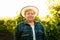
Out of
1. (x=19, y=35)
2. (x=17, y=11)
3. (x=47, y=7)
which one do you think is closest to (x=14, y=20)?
(x=17, y=11)

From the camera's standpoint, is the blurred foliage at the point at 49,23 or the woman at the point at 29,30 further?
the blurred foliage at the point at 49,23

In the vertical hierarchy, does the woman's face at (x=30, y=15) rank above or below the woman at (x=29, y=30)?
above

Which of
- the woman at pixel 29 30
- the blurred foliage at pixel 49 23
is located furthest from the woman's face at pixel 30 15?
the blurred foliage at pixel 49 23

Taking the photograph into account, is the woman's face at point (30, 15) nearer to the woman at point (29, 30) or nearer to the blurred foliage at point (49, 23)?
the woman at point (29, 30)

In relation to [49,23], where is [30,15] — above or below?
above

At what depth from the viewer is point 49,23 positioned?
4859 mm

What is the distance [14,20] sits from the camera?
4.92 metres

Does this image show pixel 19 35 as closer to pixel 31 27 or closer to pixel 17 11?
pixel 31 27

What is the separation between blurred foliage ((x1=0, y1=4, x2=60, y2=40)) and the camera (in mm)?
4773

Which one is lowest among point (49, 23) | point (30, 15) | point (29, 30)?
point (29, 30)

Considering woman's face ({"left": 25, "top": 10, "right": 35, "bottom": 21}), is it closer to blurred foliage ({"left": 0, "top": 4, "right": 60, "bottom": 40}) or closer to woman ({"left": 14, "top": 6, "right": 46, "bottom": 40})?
woman ({"left": 14, "top": 6, "right": 46, "bottom": 40})

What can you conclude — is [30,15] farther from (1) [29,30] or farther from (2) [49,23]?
(2) [49,23]

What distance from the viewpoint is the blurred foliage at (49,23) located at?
4.77 metres

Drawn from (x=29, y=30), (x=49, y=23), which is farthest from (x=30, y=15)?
(x=49, y=23)
